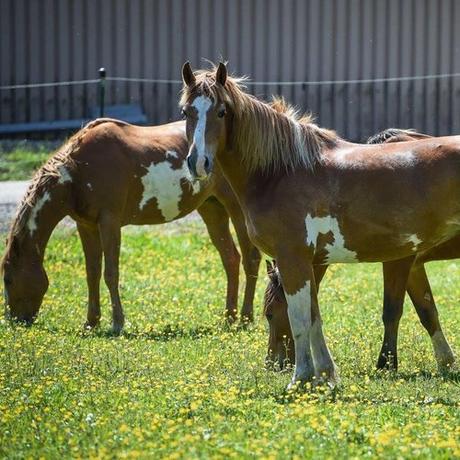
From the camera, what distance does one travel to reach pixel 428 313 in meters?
10.6

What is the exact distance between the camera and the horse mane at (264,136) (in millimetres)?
9148

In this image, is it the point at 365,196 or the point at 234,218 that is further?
the point at 234,218

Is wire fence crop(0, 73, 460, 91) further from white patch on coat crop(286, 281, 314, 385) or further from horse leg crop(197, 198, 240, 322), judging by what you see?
white patch on coat crop(286, 281, 314, 385)

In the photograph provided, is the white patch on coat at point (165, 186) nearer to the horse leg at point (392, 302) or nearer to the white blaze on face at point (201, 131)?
the horse leg at point (392, 302)

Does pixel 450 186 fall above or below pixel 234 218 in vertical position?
above

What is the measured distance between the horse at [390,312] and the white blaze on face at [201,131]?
1.55 meters

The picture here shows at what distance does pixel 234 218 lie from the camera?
43.4 ft

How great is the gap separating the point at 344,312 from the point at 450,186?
4.03 metres

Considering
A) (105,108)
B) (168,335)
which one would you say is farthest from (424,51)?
(168,335)

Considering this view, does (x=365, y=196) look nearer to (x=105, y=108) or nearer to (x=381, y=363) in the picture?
(x=381, y=363)

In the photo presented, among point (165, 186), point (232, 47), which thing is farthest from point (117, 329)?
point (232, 47)

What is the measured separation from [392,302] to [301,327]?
4.75ft

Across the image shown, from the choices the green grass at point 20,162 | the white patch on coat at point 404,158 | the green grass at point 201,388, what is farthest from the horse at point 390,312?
the green grass at point 20,162

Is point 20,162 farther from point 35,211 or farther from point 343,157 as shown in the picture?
point 343,157
